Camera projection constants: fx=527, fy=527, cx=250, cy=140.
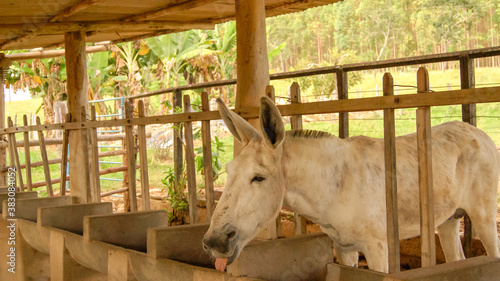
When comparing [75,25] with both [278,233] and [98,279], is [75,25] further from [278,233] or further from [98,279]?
[278,233]

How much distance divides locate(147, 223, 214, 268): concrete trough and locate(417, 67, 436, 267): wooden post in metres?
1.25

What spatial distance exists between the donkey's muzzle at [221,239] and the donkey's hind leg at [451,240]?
7.15 ft

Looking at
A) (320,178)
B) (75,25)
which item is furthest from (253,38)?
(75,25)

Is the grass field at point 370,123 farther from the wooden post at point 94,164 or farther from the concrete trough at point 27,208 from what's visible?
the concrete trough at point 27,208

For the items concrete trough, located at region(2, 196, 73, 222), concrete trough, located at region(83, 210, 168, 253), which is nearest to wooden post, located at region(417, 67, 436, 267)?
concrete trough, located at region(83, 210, 168, 253)

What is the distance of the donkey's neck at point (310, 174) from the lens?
2.95 meters

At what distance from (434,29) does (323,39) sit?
Result: 10063 millimetres

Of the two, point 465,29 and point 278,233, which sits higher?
point 465,29

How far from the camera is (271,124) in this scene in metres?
2.82

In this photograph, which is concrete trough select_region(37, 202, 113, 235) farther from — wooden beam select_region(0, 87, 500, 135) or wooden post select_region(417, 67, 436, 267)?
wooden post select_region(417, 67, 436, 267)

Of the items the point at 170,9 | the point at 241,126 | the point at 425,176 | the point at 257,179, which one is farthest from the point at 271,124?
the point at 170,9

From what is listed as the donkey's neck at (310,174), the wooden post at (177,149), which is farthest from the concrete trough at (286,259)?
the wooden post at (177,149)

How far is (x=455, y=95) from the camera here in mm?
2443

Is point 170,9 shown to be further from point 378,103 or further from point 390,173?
point 390,173
